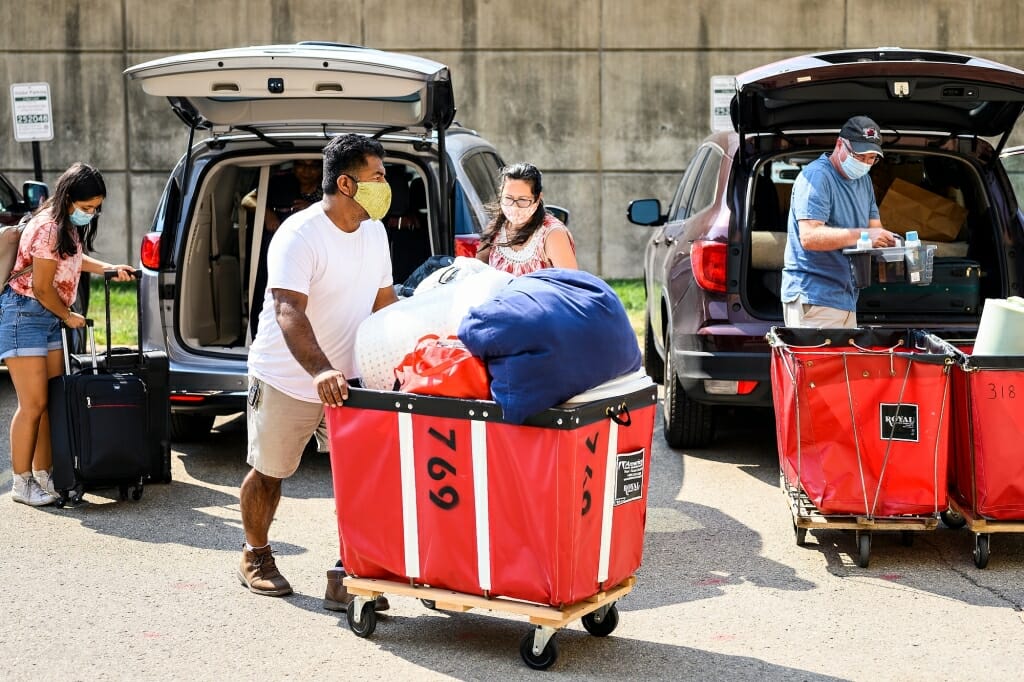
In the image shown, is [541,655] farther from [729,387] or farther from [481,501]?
Answer: [729,387]

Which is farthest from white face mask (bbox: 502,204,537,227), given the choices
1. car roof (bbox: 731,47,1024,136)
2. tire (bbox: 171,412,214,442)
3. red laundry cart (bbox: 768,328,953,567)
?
tire (bbox: 171,412,214,442)

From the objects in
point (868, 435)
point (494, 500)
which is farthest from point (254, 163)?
point (494, 500)

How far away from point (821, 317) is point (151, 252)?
3511mm

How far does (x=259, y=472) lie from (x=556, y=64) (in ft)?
34.3

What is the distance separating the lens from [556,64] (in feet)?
49.4

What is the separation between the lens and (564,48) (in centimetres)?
1504

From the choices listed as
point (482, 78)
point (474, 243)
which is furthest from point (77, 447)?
point (482, 78)

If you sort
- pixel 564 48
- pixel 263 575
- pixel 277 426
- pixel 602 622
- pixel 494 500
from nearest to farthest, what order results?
pixel 494 500 → pixel 602 622 → pixel 277 426 → pixel 263 575 → pixel 564 48

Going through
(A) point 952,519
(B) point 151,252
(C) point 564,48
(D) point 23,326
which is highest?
(C) point 564,48

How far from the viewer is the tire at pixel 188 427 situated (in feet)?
26.8

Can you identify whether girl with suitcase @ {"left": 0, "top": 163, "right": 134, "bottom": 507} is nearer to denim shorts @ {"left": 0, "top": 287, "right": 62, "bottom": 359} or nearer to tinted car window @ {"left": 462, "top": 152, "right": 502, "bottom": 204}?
denim shorts @ {"left": 0, "top": 287, "right": 62, "bottom": 359}

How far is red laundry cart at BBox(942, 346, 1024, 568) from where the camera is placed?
5.52 meters

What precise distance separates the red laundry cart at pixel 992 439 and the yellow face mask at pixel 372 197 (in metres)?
2.35

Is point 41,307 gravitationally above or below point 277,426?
above
